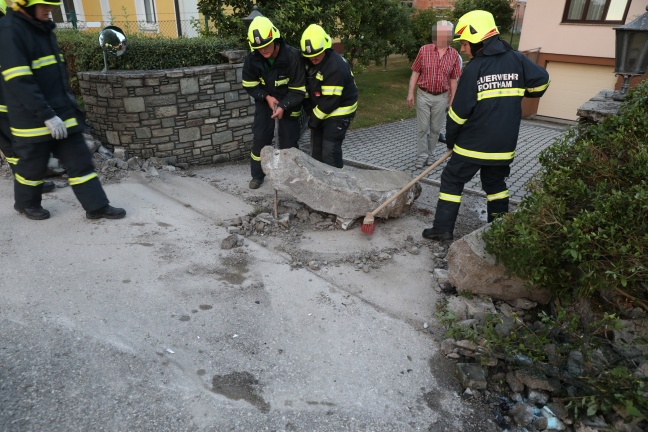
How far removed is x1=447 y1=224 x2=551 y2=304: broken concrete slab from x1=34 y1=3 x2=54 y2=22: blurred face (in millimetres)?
4005

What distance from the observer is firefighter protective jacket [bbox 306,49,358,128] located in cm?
518

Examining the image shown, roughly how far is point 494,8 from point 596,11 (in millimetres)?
5957

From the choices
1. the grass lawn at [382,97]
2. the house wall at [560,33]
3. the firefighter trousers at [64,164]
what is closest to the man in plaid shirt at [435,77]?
the grass lawn at [382,97]

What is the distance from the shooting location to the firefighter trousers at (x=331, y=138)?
5.49m

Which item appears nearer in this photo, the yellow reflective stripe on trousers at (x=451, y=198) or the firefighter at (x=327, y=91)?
the yellow reflective stripe on trousers at (x=451, y=198)

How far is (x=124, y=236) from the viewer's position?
4594mm

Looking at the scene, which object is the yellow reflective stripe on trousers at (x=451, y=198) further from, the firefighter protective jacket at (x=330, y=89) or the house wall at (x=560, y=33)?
the house wall at (x=560, y=33)

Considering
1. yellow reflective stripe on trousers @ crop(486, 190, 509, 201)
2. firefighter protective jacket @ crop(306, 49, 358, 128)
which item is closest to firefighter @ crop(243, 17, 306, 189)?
firefighter protective jacket @ crop(306, 49, 358, 128)

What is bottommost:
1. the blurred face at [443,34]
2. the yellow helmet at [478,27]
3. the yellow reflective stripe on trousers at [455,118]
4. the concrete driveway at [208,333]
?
the concrete driveway at [208,333]

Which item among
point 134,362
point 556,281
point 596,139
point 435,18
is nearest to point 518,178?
point 596,139

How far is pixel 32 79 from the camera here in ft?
13.3

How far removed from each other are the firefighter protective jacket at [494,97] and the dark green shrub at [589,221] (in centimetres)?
48

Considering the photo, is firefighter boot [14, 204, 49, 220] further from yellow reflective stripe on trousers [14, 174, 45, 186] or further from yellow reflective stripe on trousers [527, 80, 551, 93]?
yellow reflective stripe on trousers [527, 80, 551, 93]

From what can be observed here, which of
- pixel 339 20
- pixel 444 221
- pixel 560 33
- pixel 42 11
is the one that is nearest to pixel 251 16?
pixel 42 11
